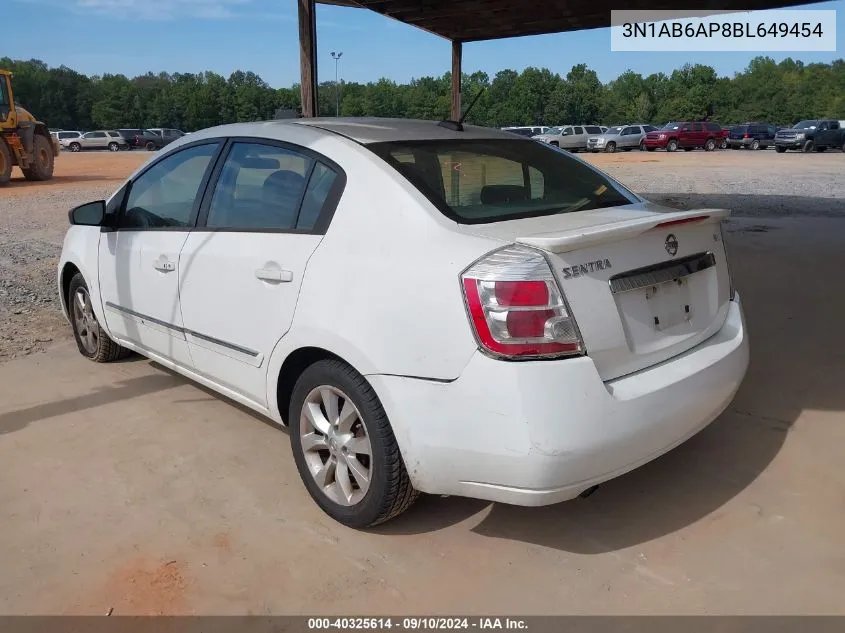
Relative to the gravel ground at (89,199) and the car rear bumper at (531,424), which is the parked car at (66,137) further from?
the car rear bumper at (531,424)

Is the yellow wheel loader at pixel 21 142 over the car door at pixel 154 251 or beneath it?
over

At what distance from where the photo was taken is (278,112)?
4270 millimetres

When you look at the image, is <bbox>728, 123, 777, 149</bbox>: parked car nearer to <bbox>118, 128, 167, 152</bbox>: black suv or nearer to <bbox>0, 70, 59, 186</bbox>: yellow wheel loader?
<bbox>0, 70, 59, 186</bbox>: yellow wheel loader

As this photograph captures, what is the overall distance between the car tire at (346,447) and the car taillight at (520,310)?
1.86ft

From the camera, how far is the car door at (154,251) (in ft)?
12.3

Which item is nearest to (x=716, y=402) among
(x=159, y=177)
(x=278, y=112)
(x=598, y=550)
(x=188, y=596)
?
(x=598, y=550)

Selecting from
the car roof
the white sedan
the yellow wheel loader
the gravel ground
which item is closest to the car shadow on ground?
the white sedan

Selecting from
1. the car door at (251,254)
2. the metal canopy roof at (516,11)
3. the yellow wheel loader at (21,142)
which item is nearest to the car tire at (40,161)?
the yellow wheel loader at (21,142)

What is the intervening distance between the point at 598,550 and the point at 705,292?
45.5 inches

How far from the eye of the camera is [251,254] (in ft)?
10.5

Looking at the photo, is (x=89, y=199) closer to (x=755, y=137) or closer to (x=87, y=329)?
(x=87, y=329)

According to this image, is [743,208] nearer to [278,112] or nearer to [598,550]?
[278,112]

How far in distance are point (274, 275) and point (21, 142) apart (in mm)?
22156
